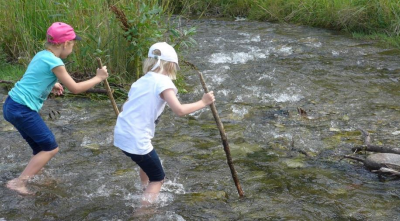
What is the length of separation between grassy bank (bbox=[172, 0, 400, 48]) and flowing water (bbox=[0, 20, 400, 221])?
2.12 metres

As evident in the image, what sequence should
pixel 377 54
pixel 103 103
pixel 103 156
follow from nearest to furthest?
pixel 103 156, pixel 103 103, pixel 377 54

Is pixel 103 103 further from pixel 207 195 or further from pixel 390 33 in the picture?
pixel 390 33

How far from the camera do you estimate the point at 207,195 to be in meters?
4.64

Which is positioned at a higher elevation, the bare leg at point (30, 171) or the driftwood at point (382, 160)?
the bare leg at point (30, 171)

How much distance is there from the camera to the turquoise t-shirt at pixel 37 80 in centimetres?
425

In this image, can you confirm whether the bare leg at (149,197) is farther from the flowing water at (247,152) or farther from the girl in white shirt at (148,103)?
the girl in white shirt at (148,103)

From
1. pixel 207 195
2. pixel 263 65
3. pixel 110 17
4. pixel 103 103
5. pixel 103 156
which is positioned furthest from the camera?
pixel 263 65

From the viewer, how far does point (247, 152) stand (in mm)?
5688

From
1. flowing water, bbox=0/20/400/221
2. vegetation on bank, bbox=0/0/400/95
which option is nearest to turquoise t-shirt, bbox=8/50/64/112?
flowing water, bbox=0/20/400/221

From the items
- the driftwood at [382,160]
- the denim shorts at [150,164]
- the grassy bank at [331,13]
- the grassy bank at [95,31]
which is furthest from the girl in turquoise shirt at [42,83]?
the grassy bank at [331,13]

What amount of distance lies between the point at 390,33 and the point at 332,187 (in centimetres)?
748

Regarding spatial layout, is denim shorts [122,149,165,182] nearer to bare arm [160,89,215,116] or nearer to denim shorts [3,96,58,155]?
bare arm [160,89,215,116]

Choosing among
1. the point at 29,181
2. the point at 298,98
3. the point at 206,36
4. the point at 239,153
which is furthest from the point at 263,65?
the point at 29,181

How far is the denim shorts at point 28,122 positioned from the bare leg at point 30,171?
0.23 feet
